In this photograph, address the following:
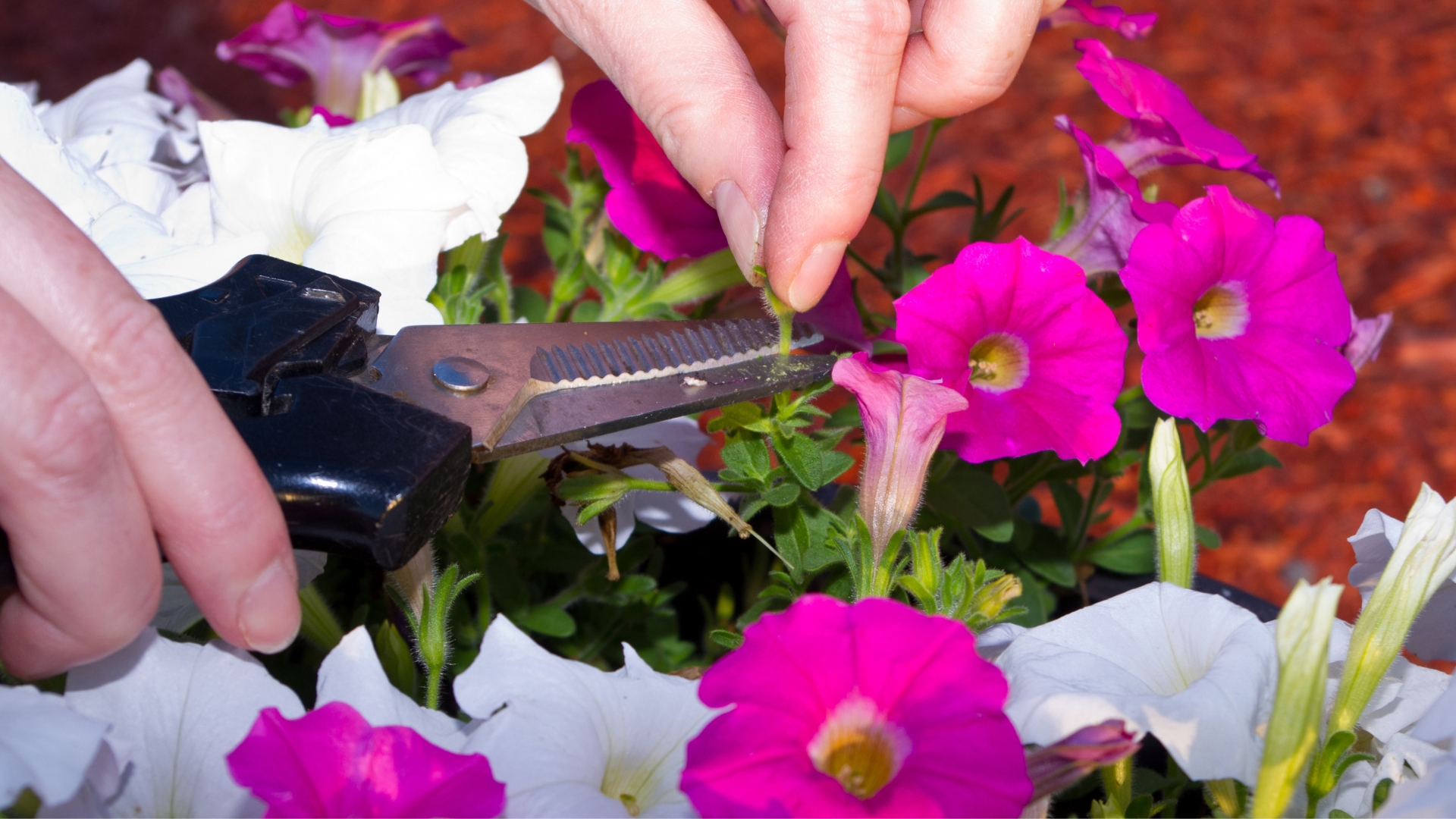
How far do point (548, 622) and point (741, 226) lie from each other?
273mm

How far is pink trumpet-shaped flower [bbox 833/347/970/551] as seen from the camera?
50 centimetres

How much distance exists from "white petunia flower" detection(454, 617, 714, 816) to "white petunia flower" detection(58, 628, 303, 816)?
9 cm

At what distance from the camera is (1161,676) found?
1.56ft

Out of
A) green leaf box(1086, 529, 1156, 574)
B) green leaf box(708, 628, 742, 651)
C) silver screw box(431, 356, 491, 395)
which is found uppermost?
silver screw box(431, 356, 491, 395)

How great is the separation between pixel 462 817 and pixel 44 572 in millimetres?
164

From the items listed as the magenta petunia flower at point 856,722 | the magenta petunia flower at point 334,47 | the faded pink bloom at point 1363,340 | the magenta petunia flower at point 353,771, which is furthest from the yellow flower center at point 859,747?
the magenta petunia flower at point 334,47

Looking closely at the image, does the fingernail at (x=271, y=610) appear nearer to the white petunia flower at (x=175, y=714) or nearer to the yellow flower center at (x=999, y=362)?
the white petunia flower at (x=175, y=714)

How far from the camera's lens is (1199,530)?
2.69 feet

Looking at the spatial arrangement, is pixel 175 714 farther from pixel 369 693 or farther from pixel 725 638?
pixel 725 638

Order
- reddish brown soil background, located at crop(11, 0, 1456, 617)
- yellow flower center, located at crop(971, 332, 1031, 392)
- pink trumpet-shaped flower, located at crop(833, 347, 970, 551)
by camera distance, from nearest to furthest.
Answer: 1. pink trumpet-shaped flower, located at crop(833, 347, 970, 551)
2. yellow flower center, located at crop(971, 332, 1031, 392)
3. reddish brown soil background, located at crop(11, 0, 1456, 617)

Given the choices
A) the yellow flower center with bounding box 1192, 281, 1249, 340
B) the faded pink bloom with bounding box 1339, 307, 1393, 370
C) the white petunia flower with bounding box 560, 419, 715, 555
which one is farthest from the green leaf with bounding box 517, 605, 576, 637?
the faded pink bloom with bounding box 1339, 307, 1393, 370

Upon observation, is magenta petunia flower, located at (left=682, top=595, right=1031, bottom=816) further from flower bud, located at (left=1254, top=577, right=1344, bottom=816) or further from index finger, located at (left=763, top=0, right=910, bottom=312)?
index finger, located at (left=763, top=0, right=910, bottom=312)

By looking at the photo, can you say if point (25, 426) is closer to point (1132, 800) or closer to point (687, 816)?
point (687, 816)

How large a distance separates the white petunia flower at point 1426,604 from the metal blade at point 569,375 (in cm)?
27
